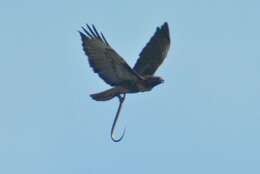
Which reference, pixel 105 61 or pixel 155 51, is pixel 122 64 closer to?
pixel 105 61

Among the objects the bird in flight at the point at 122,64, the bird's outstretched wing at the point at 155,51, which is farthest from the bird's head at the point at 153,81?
the bird's outstretched wing at the point at 155,51

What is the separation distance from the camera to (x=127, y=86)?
16.5m

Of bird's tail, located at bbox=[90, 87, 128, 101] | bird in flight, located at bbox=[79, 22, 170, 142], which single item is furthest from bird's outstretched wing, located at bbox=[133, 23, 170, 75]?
bird's tail, located at bbox=[90, 87, 128, 101]

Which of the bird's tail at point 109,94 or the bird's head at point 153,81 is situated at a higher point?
the bird's head at point 153,81

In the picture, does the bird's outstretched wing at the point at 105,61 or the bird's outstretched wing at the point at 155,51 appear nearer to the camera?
the bird's outstretched wing at the point at 105,61

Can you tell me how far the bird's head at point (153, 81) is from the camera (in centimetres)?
1680

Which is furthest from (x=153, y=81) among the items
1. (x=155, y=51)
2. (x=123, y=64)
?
(x=155, y=51)

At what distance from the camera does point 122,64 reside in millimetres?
16969

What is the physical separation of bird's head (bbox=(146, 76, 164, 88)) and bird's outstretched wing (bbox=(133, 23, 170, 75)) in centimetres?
148

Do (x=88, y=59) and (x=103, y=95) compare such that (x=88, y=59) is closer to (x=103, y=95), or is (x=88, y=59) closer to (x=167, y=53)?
(x=103, y=95)

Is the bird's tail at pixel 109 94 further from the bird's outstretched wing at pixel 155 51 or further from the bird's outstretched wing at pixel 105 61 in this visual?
the bird's outstretched wing at pixel 155 51

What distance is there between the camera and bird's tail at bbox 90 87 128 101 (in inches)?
647

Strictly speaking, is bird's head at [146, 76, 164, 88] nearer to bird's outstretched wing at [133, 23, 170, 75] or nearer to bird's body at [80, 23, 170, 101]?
bird's body at [80, 23, 170, 101]

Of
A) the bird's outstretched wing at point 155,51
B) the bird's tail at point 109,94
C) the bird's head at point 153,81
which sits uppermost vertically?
the bird's outstretched wing at point 155,51
